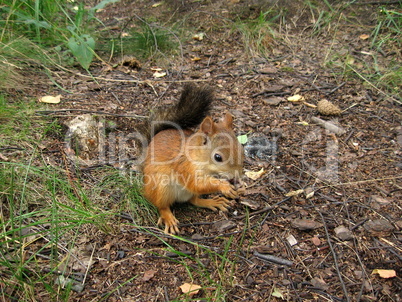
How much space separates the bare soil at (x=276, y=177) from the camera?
1.89 m

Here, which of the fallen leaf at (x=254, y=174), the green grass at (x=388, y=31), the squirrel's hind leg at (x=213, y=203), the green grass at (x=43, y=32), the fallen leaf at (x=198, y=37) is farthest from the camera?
the fallen leaf at (x=198, y=37)

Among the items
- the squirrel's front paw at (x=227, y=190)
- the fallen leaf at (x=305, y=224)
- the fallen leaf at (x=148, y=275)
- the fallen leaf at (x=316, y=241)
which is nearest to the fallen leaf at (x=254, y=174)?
the squirrel's front paw at (x=227, y=190)

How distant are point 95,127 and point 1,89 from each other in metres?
0.81

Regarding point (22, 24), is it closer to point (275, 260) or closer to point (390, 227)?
point (275, 260)

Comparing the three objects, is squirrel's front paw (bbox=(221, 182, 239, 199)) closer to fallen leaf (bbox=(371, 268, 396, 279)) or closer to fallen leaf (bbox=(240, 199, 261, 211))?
fallen leaf (bbox=(240, 199, 261, 211))

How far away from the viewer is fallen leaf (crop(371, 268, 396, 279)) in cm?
188

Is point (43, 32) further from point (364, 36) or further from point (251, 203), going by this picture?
point (364, 36)

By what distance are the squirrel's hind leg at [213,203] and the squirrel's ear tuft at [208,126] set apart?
509mm

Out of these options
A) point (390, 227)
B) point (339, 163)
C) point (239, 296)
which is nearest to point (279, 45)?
point (339, 163)

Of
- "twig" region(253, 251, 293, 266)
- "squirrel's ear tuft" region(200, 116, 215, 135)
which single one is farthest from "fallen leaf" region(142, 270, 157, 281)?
"squirrel's ear tuft" region(200, 116, 215, 135)

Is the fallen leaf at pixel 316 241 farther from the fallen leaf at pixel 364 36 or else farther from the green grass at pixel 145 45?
the fallen leaf at pixel 364 36

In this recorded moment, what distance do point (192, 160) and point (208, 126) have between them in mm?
252

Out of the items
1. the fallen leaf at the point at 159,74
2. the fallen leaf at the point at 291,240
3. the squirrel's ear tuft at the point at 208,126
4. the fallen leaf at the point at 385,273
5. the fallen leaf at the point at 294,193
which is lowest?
the fallen leaf at the point at 385,273

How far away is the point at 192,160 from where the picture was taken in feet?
7.69
